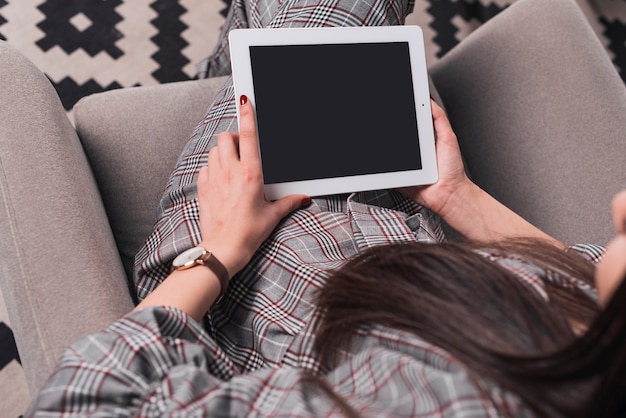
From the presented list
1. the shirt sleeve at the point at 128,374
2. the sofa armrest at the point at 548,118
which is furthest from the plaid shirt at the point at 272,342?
the sofa armrest at the point at 548,118

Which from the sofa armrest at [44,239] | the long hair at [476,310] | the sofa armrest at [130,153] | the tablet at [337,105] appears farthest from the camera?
the sofa armrest at [130,153]

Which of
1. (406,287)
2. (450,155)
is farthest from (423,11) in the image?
(406,287)

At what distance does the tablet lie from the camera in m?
0.70

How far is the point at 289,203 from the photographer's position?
71 cm

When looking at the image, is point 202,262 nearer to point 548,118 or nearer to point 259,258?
point 259,258

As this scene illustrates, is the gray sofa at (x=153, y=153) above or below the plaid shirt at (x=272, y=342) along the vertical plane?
above

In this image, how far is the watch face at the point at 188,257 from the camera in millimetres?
620

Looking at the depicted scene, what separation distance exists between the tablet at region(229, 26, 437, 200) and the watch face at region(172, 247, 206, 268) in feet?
0.46

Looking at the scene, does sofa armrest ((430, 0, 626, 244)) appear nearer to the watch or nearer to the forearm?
the forearm

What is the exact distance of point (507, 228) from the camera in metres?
0.79

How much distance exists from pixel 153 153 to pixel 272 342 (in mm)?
408

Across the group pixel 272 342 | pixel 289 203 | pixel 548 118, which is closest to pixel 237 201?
pixel 289 203

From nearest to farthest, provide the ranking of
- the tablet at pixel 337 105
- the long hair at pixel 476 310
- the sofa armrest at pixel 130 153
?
the long hair at pixel 476 310, the tablet at pixel 337 105, the sofa armrest at pixel 130 153

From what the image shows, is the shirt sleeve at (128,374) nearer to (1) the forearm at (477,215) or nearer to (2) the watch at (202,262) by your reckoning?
(2) the watch at (202,262)
